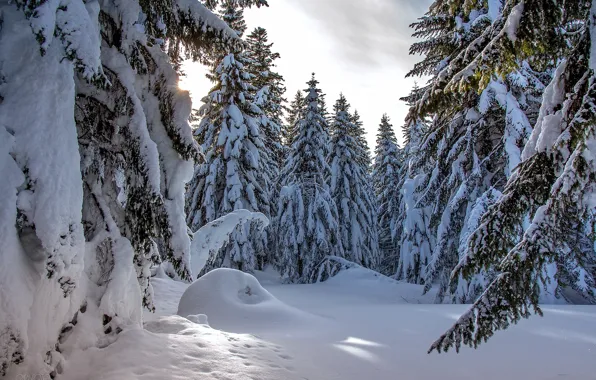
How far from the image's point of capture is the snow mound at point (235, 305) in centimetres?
696

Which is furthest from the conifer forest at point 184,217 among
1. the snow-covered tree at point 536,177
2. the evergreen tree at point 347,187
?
the evergreen tree at point 347,187

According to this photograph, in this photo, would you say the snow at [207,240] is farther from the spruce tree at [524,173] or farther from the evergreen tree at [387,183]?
the evergreen tree at [387,183]

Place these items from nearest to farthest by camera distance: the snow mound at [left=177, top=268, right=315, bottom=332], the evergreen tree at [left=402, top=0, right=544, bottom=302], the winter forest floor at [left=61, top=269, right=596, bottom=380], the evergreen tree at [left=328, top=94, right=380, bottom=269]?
the winter forest floor at [left=61, top=269, right=596, bottom=380] < the snow mound at [left=177, top=268, right=315, bottom=332] < the evergreen tree at [left=402, top=0, right=544, bottom=302] < the evergreen tree at [left=328, top=94, right=380, bottom=269]

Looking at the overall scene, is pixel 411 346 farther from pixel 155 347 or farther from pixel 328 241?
pixel 328 241

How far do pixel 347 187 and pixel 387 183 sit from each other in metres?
6.01

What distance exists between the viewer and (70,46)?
3.10m

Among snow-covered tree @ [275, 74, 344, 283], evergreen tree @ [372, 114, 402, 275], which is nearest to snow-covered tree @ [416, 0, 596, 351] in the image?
snow-covered tree @ [275, 74, 344, 283]

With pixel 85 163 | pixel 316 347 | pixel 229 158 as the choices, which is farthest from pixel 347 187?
pixel 85 163

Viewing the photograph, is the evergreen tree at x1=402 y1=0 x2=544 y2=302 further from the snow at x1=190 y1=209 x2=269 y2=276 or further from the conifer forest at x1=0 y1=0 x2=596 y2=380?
the snow at x1=190 y1=209 x2=269 y2=276

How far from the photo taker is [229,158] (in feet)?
57.8

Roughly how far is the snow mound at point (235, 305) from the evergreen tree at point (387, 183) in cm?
1980

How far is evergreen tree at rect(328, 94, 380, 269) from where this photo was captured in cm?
2295

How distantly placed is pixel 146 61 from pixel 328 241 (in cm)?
1643

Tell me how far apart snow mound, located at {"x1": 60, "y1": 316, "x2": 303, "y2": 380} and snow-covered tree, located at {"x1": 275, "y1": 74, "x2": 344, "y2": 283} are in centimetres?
1546
